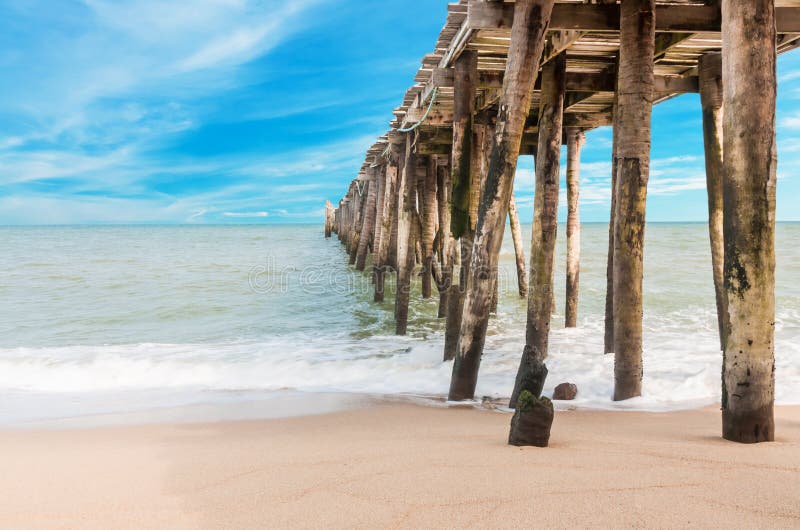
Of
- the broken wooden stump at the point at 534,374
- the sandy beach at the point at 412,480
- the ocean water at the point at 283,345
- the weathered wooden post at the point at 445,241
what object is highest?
the weathered wooden post at the point at 445,241

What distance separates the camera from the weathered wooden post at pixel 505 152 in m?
4.00

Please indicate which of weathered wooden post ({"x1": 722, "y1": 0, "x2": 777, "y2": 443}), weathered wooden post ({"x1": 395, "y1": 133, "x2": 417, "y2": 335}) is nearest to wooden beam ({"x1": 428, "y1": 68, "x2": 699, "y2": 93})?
weathered wooden post ({"x1": 395, "y1": 133, "x2": 417, "y2": 335})

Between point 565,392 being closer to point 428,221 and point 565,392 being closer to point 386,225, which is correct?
point 428,221

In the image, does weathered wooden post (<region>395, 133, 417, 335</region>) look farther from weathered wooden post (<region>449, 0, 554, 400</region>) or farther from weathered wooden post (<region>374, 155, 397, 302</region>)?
weathered wooden post (<region>449, 0, 554, 400</region>)

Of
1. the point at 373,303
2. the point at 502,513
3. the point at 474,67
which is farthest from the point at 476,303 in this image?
the point at 373,303

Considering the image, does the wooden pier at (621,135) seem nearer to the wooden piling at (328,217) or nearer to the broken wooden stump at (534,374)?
the broken wooden stump at (534,374)

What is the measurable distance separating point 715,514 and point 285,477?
5.33 ft

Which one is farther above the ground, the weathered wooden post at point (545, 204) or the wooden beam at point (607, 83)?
the wooden beam at point (607, 83)

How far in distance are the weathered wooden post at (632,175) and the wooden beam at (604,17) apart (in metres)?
0.51

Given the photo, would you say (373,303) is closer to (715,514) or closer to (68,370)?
(68,370)

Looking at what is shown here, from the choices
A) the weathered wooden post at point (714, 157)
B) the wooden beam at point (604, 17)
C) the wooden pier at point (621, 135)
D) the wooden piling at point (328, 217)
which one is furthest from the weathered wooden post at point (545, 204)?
the wooden piling at point (328, 217)

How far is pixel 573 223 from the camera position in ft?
A: 28.8

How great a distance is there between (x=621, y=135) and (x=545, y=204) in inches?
63.6

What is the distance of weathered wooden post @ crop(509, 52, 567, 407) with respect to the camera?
17.1 feet
